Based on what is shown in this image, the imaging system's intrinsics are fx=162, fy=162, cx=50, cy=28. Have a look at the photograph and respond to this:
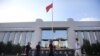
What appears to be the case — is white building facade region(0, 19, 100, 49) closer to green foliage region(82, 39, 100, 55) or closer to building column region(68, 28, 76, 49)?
building column region(68, 28, 76, 49)

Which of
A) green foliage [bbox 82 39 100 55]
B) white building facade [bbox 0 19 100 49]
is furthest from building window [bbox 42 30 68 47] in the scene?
green foliage [bbox 82 39 100 55]

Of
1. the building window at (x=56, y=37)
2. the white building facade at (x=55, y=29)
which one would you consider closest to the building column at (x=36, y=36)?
the white building facade at (x=55, y=29)

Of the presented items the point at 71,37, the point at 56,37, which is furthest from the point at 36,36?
the point at 71,37

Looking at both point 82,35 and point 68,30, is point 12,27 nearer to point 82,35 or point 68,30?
point 68,30

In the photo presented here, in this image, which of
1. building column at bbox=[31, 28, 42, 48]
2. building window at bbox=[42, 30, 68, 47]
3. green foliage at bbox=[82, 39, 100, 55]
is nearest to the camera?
green foliage at bbox=[82, 39, 100, 55]

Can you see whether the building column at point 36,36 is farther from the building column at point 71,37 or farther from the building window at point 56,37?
the building column at point 71,37

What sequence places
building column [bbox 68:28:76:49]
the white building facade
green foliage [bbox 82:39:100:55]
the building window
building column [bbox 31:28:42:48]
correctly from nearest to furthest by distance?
green foliage [bbox 82:39:100:55], building column [bbox 68:28:76:49], the building window, building column [bbox 31:28:42:48], the white building facade

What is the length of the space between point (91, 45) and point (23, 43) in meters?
7.75

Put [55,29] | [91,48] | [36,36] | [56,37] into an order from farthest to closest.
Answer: [55,29]
[36,36]
[56,37]
[91,48]

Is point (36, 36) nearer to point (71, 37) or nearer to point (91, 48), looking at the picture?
point (71, 37)

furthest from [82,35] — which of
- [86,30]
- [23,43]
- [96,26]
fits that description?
[23,43]

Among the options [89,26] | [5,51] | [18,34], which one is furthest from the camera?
[18,34]

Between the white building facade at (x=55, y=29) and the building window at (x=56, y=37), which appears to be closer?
the building window at (x=56, y=37)

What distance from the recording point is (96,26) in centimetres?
1941
